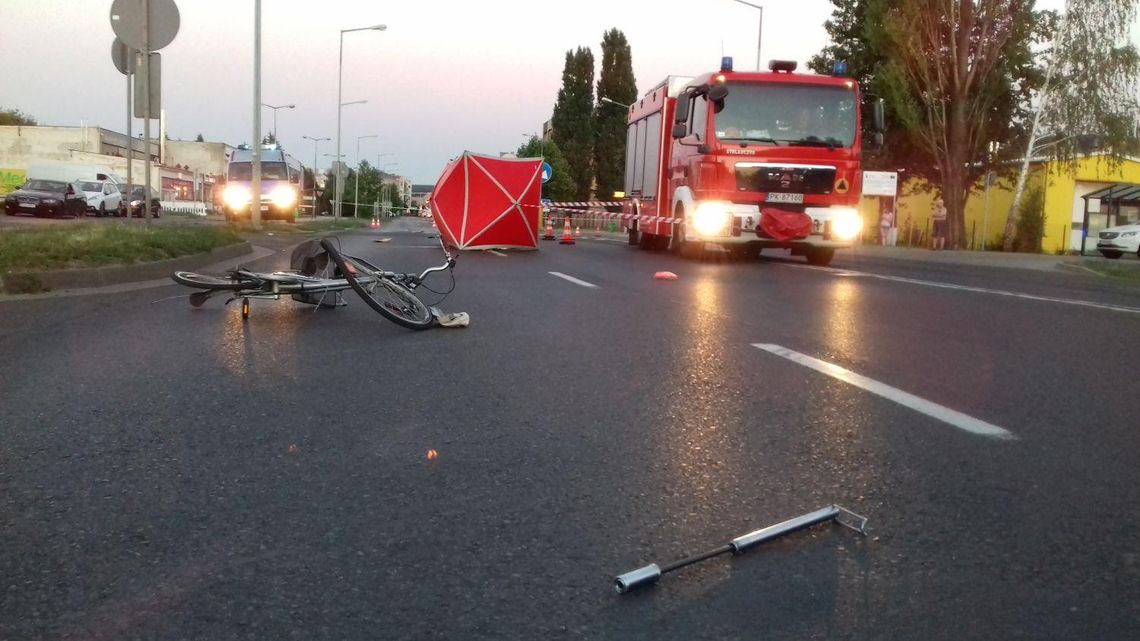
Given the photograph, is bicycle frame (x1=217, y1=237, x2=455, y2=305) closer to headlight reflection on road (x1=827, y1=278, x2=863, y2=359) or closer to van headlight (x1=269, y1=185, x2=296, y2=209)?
headlight reflection on road (x1=827, y1=278, x2=863, y2=359)

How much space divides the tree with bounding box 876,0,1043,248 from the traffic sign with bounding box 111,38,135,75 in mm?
24921

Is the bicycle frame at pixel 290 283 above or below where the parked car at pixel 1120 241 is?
below

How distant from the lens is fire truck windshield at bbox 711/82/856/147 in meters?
17.1

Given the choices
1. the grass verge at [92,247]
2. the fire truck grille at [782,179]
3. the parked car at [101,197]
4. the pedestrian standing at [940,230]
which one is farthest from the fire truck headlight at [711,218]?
the parked car at [101,197]

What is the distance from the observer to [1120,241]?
104 feet

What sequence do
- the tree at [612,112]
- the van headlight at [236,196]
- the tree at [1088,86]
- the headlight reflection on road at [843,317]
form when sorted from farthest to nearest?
the tree at [612,112] < the tree at [1088,86] < the van headlight at [236,196] < the headlight reflection on road at [843,317]

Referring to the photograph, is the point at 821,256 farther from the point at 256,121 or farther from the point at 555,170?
the point at 555,170

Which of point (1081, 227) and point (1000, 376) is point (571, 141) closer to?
point (1081, 227)

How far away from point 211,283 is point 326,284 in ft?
3.06

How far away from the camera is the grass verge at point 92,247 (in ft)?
34.2

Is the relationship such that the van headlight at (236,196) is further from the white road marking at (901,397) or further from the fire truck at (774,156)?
the white road marking at (901,397)

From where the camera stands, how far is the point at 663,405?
494 cm

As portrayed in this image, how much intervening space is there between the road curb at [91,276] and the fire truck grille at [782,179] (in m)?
8.50

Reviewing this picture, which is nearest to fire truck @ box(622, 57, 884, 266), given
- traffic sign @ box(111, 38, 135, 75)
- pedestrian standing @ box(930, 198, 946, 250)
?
traffic sign @ box(111, 38, 135, 75)
